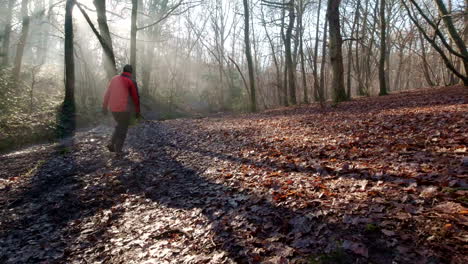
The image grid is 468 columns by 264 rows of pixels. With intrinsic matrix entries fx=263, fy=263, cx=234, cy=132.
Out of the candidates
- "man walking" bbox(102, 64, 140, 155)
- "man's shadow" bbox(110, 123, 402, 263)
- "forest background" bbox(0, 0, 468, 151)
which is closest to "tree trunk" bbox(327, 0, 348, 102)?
"forest background" bbox(0, 0, 468, 151)

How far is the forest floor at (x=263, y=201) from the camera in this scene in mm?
2535

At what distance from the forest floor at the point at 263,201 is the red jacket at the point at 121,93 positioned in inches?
56.9

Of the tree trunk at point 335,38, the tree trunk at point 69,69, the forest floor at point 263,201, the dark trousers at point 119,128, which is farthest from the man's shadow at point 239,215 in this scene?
the tree trunk at point 335,38

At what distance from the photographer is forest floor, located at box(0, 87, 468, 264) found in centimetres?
254

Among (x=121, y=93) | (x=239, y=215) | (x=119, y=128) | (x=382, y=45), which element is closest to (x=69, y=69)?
(x=119, y=128)

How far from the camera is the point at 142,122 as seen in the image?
1398 centimetres

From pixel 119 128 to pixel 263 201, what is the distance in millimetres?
5050

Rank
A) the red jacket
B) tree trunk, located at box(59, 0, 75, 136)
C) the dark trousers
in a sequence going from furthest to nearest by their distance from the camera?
tree trunk, located at box(59, 0, 75, 136) < the dark trousers < the red jacket

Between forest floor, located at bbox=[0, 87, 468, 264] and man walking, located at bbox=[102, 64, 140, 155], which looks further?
man walking, located at bbox=[102, 64, 140, 155]

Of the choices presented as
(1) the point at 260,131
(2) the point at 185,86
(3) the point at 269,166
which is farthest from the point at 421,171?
(2) the point at 185,86

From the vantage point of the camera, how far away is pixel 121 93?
6.78 m

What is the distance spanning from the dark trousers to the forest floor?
49cm

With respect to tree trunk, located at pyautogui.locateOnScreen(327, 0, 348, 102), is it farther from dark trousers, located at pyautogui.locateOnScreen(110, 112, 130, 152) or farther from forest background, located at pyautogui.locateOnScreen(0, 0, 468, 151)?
dark trousers, located at pyautogui.locateOnScreen(110, 112, 130, 152)

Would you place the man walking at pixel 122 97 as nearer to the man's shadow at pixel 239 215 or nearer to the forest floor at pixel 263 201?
the forest floor at pixel 263 201
